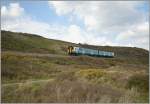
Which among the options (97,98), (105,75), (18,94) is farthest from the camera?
(105,75)

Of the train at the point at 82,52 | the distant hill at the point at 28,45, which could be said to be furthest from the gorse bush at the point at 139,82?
the distant hill at the point at 28,45

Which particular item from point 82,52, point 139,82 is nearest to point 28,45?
point 82,52

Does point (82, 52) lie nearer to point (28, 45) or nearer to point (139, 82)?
point (28, 45)

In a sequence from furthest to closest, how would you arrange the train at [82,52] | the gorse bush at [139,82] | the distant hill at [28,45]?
the distant hill at [28,45] → the train at [82,52] → the gorse bush at [139,82]

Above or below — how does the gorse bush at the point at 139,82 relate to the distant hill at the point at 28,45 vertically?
below

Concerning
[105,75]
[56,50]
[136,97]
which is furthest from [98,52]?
[136,97]

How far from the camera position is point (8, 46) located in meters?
93.0

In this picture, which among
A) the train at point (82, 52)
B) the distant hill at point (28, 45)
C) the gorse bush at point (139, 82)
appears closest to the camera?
the gorse bush at point (139, 82)

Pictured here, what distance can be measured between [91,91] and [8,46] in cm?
8176

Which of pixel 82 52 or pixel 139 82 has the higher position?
pixel 82 52

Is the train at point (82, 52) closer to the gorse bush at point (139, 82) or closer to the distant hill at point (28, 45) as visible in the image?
the distant hill at point (28, 45)

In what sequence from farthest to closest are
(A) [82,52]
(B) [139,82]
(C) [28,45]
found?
(C) [28,45], (A) [82,52], (B) [139,82]

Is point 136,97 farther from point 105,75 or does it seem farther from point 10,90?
point 105,75

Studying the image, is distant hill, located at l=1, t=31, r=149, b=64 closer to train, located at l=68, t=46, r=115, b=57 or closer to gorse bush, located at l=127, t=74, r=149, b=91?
train, located at l=68, t=46, r=115, b=57
